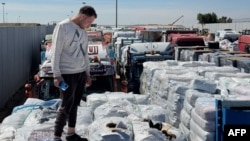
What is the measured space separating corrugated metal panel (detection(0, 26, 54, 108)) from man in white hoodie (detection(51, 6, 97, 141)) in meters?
6.72

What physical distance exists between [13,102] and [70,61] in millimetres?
7564

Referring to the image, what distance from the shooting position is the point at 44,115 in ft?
17.5

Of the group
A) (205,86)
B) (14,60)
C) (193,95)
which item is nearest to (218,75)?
(205,86)

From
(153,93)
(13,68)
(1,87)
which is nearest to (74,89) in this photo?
(153,93)

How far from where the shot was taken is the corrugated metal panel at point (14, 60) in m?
11.5

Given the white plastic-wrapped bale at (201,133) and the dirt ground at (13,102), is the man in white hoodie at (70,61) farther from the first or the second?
the dirt ground at (13,102)

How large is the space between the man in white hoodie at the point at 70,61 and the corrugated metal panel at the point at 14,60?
6723 millimetres

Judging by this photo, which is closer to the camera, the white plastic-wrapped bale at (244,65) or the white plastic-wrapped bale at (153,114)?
the white plastic-wrapped bale at (153,114)

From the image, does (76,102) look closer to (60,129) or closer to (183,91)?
(60,129)

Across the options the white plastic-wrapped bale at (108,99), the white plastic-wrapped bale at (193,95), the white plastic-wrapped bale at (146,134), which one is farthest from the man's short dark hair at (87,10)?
the white plastic-wrapped bale at (108,99)

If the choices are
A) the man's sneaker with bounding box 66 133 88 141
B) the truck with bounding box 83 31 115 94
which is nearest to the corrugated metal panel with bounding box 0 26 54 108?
the truck with bounding box 83 31 115 94

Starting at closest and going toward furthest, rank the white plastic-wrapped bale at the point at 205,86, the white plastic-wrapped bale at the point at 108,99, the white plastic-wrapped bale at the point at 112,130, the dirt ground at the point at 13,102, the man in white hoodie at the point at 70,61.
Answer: the white plastic-wrapped bale at the point at 112,130, the man in white hoodie at the point at 70,61, the white plastic-wrapped bale at the point at 205,86, the white plastic-wrapped bale at the point at 108,99, the dirt ground at the point at 13,102

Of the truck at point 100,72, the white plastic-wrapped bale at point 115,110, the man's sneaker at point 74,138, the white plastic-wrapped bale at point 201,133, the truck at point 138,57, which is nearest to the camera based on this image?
the white plastic-wrapped bale at point 201,133

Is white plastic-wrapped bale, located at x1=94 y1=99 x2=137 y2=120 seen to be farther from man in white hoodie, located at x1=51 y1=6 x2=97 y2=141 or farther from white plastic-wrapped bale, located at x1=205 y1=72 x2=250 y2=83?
white plastic-wrapped bale, located at x1=205 y1=72 x2=250 y2=83
